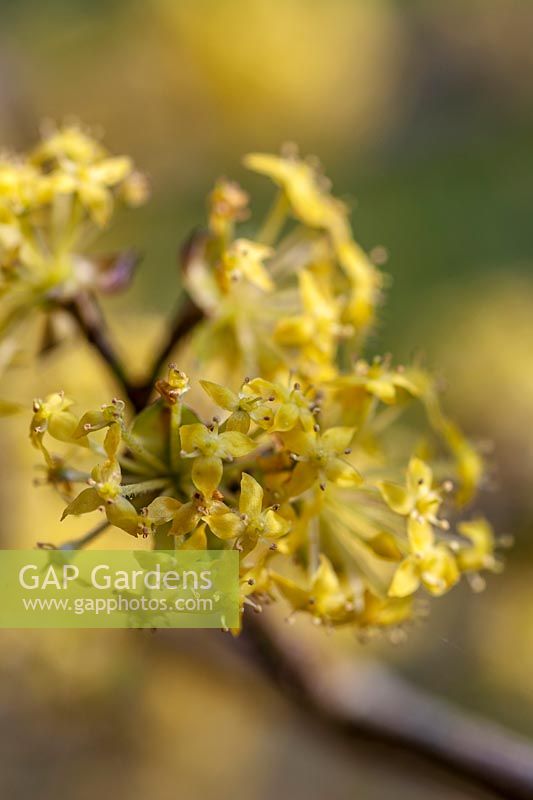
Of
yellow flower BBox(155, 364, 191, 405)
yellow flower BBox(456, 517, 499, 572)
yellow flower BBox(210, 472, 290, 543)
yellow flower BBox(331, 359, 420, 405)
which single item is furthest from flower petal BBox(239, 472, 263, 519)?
yellow flower BBox(456, 517, 499, 572)

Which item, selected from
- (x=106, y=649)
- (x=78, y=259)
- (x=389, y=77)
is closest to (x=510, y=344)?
(x=106, y=649)

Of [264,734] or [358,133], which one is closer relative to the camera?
[264,734]

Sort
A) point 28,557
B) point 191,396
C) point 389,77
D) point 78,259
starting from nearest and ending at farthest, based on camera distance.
Answer: point 28,557, point 78,259, point 191,396, point 389,77

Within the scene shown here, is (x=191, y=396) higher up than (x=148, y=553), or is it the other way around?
(x=148, y=553)

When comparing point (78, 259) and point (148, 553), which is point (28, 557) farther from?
point (78, 259)

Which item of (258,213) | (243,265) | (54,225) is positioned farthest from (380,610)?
(258,213)

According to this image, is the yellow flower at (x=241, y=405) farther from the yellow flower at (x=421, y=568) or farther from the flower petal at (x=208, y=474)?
the yellow flower at (x=421, y=568)

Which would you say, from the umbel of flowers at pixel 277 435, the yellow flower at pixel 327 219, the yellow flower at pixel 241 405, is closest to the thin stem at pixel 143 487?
the umbel of flowers at pixel 277 435
